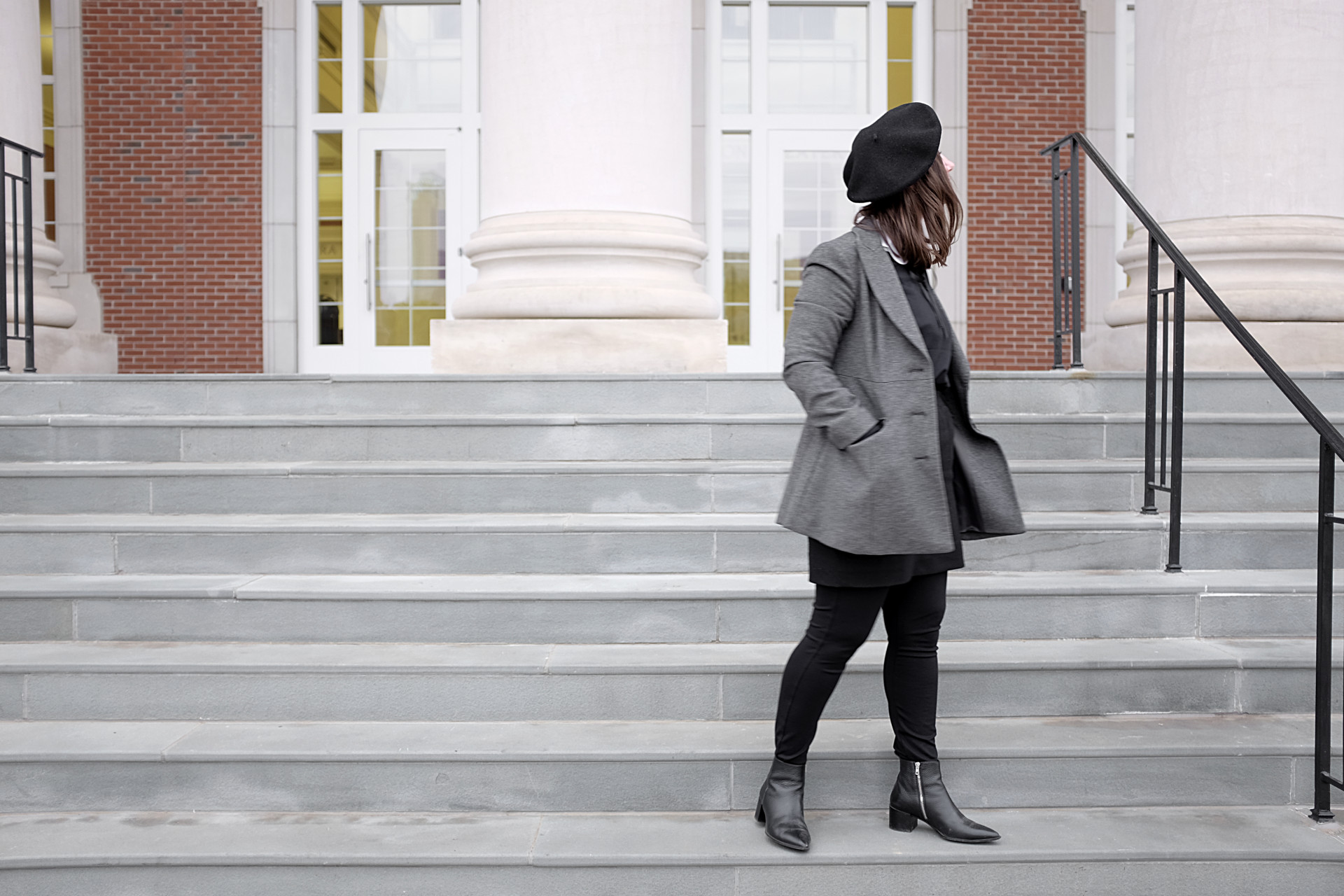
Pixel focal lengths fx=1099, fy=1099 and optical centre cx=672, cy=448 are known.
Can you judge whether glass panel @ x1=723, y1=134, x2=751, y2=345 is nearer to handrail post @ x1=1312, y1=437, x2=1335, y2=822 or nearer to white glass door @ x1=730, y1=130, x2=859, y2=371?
white glass door @ x1=730, y1=130, x2=859, y2=371

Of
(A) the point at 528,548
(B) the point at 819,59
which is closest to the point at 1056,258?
(A) the point at 528,548

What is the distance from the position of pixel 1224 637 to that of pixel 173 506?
376 cm

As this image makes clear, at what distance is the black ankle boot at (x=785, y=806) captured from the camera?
2.69 meters

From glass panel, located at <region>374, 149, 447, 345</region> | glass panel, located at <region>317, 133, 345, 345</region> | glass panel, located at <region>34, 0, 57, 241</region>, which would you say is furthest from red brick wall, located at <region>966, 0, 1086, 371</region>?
glass panel, located at <region>34, 0, 57, 241</region>

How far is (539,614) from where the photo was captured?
3553 millimetres

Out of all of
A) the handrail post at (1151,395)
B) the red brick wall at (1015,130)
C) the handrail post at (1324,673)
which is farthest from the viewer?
the red brick wall at (1015,130)

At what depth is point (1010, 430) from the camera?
4527mm

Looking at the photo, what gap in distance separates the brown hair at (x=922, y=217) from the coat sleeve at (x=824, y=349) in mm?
145

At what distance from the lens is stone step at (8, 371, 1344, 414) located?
Answer: 4.77m

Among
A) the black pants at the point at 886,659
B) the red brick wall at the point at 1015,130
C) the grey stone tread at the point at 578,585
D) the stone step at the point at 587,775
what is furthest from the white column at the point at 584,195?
the red brick wall at the point at 1015,130

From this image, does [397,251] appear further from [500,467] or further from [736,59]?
[500,467]

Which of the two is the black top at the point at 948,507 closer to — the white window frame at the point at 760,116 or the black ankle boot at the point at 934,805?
the black ankle boot at the point at 934,805

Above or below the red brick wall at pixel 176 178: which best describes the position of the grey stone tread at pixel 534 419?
below

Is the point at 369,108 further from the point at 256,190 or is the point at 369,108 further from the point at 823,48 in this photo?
the point at 823,48
